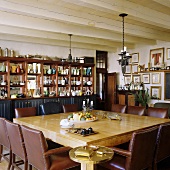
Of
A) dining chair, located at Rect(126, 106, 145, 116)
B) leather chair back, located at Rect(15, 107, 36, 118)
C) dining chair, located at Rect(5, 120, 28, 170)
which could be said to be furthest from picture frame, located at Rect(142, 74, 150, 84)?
dining chair, located at Rect(5, 120, 28, 170)

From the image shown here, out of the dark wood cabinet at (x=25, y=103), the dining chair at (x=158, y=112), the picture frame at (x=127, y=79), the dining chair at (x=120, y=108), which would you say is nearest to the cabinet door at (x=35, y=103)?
the dark wood cabinet at (x=25, y=103)

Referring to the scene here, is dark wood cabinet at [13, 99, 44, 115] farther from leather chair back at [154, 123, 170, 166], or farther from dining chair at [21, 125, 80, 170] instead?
leather chair back at [154, 123, 170, 166]

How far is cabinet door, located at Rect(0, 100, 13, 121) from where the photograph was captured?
5688 mm

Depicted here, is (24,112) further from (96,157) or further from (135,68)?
(135,68)

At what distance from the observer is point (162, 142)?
2.94 metres

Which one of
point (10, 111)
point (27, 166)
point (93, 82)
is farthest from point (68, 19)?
point (93, 82)

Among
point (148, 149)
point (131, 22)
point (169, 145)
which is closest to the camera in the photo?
point (148, 149)

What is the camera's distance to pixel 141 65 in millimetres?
7926

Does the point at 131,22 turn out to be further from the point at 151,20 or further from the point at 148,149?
the point at 148,149

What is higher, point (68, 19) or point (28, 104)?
point (68, 19)

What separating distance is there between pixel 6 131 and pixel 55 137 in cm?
89

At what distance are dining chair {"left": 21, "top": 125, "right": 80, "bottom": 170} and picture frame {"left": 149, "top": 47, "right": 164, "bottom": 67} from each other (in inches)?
222

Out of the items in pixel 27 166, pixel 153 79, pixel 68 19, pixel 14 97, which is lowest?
pixel 27 166

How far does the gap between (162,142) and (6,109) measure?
429cm
